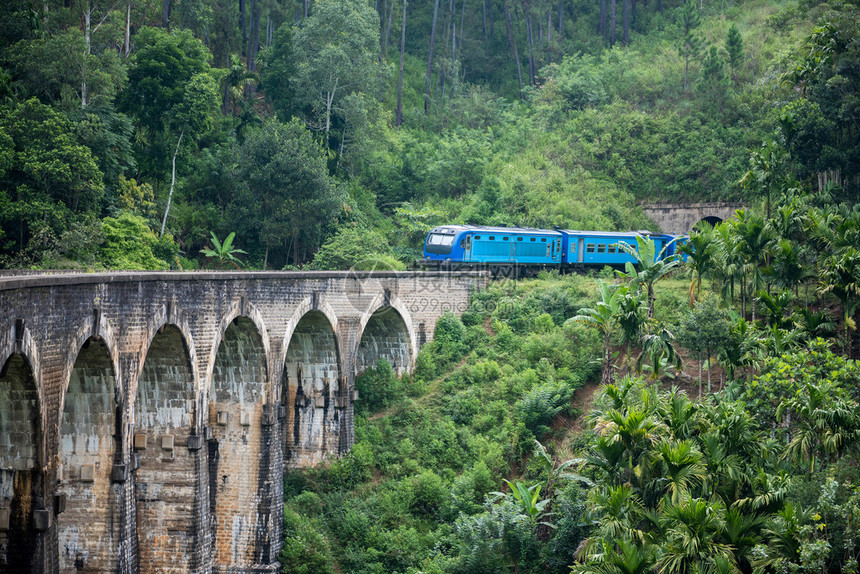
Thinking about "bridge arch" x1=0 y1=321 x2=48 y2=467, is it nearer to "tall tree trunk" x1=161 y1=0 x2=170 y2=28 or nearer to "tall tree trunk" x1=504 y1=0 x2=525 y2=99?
"tall tree trunk" x1=161 y1=0 x2=170 y2=28

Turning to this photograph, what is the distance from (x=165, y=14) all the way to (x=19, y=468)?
127 ft

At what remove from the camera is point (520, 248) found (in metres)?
38.0

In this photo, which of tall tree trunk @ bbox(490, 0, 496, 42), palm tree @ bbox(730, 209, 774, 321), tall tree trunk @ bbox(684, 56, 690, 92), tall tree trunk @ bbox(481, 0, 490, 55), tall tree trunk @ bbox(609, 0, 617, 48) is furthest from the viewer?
tall tree trunk @ bbox(490, 0, 496, 42)

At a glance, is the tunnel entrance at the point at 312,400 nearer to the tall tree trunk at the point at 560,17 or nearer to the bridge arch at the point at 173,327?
the bridge arch at the point at 173,327

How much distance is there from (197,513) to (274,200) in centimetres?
2088

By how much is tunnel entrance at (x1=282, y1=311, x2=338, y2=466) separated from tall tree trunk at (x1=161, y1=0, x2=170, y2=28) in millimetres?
A: 26670

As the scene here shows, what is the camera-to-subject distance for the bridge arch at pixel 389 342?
33.1 m

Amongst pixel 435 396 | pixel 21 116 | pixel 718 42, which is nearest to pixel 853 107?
pixel 435 396

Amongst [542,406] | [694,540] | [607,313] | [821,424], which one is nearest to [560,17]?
[607,313]

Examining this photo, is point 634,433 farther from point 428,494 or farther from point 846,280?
point 428,494

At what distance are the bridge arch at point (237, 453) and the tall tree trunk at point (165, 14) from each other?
2955 cm

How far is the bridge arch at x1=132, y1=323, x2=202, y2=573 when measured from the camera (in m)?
20.8

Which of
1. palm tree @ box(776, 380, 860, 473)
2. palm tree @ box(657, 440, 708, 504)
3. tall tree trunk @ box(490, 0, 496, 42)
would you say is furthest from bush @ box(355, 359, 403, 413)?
tall tree trunk @ box(490, 0, 496, 42)

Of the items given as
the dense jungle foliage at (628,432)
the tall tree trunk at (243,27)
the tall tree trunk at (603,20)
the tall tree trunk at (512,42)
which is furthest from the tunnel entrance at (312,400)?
the tall tree trunk at (603,20)
